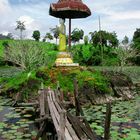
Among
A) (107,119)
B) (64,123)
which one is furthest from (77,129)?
(64,123)

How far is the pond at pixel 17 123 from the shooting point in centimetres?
1009

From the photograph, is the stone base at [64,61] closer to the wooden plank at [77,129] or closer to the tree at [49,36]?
the wooden plank at [77,129]

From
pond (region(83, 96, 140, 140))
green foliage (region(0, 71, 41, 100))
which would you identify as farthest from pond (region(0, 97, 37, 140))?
pond (region(83, 96, 140, 140))

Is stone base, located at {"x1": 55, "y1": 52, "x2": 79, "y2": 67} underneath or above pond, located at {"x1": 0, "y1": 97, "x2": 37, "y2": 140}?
above

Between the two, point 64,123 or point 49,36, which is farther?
point 49,36

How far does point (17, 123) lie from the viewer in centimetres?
1187

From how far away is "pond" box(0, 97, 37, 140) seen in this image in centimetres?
1009

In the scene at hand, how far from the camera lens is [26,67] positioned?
103 feet

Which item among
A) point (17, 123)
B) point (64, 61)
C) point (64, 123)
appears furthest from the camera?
point (64, 61)

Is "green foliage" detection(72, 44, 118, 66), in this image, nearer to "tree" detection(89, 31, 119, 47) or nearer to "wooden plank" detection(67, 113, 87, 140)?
"tree" detection(89, 31, 119, 47)

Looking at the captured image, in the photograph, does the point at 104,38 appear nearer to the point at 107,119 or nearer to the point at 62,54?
the point at 62,54

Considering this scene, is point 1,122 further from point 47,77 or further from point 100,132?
point 47,77

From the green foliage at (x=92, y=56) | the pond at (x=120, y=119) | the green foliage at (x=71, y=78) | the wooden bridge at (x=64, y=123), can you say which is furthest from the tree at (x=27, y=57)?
the green foliage at (x=92, y=56)

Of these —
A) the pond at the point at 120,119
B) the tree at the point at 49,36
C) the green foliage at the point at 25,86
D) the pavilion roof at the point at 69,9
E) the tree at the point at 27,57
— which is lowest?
the pond at the point at 120,119
